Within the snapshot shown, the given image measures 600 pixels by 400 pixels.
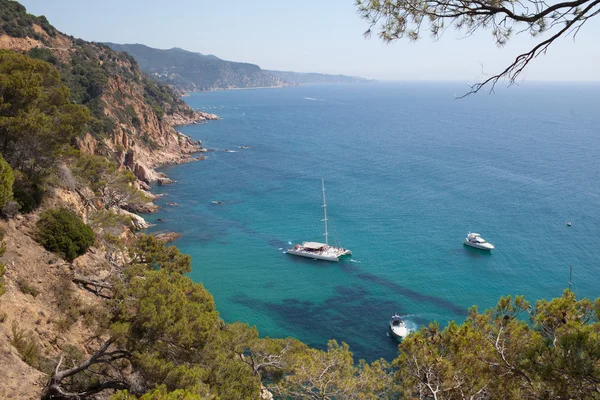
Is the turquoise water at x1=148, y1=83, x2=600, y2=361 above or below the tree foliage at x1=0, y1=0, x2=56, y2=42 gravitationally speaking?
below

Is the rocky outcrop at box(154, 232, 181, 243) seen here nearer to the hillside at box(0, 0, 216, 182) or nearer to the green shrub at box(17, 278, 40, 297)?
the hillside at box(0, 0, 216, 182)

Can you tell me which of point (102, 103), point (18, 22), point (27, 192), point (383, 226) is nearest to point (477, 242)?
point (383, 226)

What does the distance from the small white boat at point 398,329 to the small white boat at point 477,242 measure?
13442 mm

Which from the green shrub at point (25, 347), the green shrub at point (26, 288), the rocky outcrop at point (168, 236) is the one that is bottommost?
the rocky outcrop at point (168, 236)

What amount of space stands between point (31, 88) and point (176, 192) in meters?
33.8

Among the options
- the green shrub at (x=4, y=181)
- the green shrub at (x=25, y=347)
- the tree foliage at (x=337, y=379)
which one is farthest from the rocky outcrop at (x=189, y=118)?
the tree foliage at (x=337, y=379)

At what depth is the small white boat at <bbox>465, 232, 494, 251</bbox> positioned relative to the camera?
3481 cm

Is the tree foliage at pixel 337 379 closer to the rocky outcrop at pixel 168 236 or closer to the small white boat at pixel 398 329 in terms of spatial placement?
the small white boat at pixel 398 329

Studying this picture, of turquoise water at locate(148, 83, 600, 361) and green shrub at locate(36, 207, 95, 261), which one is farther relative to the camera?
turquoise water at locate(148, 83, 600, 361)

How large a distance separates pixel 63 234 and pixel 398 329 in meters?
17.7

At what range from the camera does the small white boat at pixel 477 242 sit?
114 feet

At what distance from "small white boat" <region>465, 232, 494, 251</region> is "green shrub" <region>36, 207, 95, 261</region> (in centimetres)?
2944

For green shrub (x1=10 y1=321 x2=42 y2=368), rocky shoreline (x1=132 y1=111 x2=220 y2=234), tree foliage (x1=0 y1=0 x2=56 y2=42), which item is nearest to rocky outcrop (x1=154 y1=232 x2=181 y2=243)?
rocky shoreline (x1=132 y1=111 x2=220 y2=234)

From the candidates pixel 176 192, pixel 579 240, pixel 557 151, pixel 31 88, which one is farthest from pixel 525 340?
pixel 557 151
